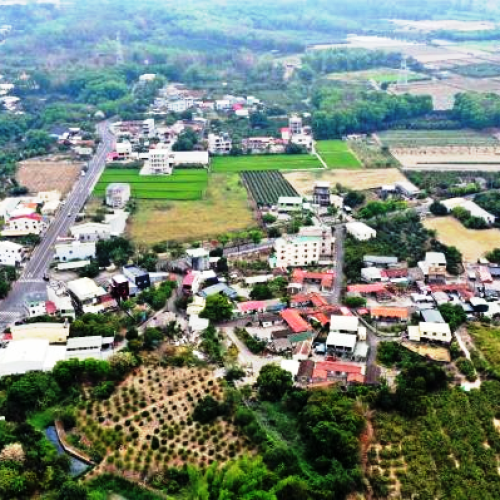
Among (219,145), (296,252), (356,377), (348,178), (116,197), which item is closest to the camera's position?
(356,377)

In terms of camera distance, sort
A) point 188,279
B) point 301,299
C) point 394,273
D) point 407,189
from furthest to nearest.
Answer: point 407,189 → point 394,273 → point 188,279 → point 301,299

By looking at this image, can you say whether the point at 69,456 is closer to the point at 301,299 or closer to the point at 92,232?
the point at 301,299

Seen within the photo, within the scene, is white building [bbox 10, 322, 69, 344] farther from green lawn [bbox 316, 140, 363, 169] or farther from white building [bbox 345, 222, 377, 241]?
green lawn [bbox 316, 140, 363, 169]

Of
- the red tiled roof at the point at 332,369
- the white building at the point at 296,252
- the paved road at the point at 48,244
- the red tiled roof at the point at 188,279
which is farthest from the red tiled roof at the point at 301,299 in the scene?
the paved road at the point at 48,244

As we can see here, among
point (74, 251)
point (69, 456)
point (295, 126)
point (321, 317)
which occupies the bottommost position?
point (295, 126)

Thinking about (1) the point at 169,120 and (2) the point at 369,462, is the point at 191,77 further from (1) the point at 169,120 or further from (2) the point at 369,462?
(2) the point at 369,462

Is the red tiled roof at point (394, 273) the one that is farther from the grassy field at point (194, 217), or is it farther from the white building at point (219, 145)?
the white building at point (219, 145)

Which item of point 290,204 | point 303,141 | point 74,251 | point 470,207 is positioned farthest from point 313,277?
point 303,141

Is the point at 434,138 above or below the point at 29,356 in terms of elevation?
below
